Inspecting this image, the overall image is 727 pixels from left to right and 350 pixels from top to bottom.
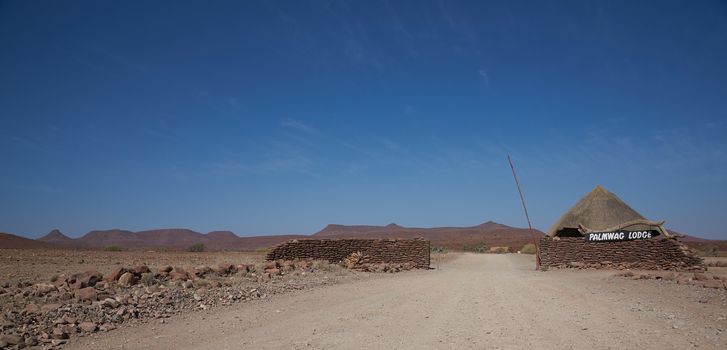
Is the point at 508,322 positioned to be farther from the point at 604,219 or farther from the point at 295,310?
the point at 604,219

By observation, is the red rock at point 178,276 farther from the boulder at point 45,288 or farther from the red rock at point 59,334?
the red rock at point 59,334

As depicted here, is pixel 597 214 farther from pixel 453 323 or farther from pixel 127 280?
pixel 127 280

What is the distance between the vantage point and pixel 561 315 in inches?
354

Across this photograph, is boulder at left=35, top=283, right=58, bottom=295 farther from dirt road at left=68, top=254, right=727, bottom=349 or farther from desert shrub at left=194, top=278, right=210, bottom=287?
dirt road at left=68, top=254, right=727, bottom=349

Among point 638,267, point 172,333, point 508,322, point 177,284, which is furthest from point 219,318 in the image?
point 638,267

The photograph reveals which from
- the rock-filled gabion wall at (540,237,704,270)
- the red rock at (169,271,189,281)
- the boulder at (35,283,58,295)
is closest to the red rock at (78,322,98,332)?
the boulder at (35,283,58,295)

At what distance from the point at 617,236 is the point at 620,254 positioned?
85cm

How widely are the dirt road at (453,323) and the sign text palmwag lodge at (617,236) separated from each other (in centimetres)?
1002

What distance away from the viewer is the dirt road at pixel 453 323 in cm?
688

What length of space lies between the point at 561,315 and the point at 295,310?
5412mm

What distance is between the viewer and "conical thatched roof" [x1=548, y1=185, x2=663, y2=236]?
2753cm

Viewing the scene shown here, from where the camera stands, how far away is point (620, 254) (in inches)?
861

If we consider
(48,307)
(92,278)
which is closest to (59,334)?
(48,307)

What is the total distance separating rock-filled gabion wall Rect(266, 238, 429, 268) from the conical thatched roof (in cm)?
1009
